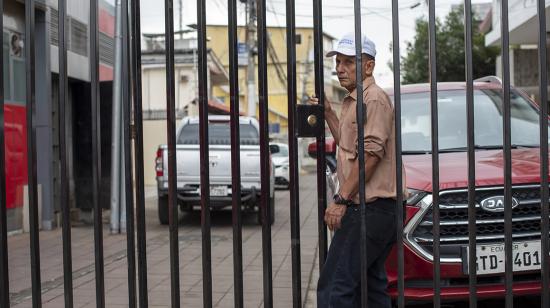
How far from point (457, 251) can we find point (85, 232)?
727 cm

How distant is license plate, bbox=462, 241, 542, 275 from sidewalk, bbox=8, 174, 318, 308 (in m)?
1.81

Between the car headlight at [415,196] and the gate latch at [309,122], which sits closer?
the gate latch at [309,122]

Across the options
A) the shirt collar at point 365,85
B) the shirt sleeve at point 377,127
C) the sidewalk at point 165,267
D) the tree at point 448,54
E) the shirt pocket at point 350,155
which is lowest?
the sidewalk at point 165,267

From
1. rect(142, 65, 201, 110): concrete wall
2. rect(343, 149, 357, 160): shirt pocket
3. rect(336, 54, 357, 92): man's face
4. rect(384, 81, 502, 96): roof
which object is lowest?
rect(343, 149, 357, 160): shirt pocket

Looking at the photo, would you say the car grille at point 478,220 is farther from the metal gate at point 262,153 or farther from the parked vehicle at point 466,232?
the metal gate at point 262,153

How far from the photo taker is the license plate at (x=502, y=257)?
3.52 m

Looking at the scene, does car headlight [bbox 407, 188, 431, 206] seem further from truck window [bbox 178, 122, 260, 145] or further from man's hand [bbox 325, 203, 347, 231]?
truck window [bbox 178, 122, 260, 145]

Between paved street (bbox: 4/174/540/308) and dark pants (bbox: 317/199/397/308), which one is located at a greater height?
dark pants (bbox: 317/199/397/308)

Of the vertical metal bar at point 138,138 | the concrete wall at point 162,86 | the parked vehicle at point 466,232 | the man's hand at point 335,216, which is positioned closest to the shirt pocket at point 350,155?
the man's hand at point 335,216

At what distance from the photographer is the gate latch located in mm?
2951

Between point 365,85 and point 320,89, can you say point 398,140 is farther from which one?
point 320,89

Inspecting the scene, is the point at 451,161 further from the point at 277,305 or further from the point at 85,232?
the point at 85,232

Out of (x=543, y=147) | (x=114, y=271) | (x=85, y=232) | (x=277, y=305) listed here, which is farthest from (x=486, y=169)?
(x=85, y=232)

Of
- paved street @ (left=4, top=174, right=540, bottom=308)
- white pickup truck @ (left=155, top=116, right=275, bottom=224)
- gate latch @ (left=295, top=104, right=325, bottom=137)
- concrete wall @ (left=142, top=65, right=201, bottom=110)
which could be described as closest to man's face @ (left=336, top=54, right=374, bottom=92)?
gate latch @ (left=295, top=104, right=325, bottom=137)
